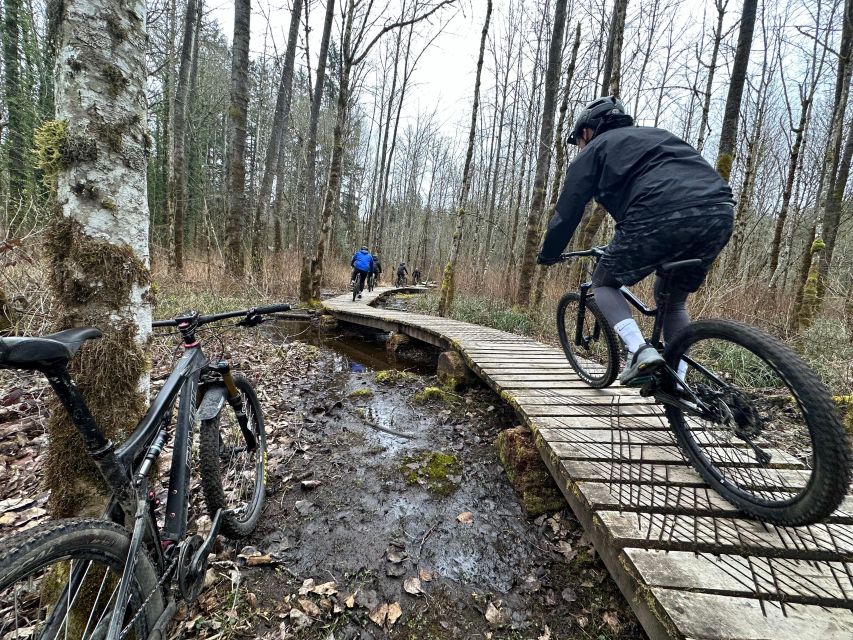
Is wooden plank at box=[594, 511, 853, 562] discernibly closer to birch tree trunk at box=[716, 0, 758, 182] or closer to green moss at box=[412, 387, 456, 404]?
green moss at box=[412, 387, 456, 404]

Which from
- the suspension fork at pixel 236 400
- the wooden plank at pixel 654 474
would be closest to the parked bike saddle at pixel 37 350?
the suspension fork at pixel 236 400

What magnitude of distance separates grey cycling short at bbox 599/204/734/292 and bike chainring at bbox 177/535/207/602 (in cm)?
271

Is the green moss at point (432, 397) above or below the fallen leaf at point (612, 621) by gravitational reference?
above

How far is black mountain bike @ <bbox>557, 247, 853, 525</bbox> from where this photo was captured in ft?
4.37

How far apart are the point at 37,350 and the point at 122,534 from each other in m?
0.64

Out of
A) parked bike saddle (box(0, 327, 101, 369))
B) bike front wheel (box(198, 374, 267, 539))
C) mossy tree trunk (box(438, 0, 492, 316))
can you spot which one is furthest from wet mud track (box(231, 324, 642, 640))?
mossy tree trunk (box(438, 0, 492, 316))

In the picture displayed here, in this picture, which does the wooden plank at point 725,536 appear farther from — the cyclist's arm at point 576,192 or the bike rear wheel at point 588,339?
the cyclist's arm at point 576,192

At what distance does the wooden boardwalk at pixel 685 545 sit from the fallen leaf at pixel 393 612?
103cm

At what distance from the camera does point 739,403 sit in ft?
5.80

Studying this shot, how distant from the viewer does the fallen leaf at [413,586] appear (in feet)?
6.20

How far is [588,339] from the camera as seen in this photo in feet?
12.1

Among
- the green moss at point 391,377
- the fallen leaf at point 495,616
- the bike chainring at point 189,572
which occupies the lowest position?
the fallen leaf at point 495,616

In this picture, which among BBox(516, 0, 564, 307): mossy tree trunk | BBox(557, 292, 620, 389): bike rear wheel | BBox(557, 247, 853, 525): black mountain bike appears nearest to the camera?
BBox(557, 247, 853, 525): black mountain bike

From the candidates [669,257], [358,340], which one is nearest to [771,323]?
[669,257]
